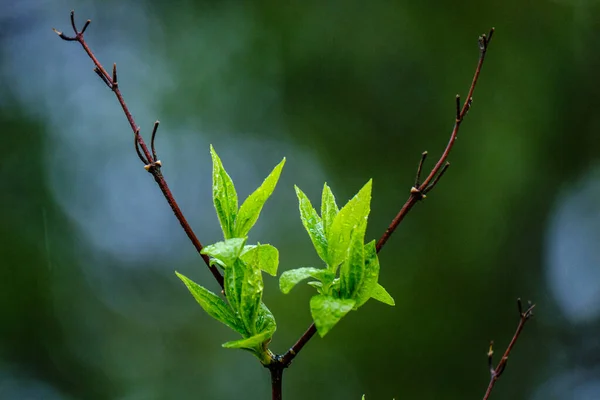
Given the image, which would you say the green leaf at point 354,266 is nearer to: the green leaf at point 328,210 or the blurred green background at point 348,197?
the green leaf at point 328,210

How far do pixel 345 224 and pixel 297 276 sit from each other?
64mm

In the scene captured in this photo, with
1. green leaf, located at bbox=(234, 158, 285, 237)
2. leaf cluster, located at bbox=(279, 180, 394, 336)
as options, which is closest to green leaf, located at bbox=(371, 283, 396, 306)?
leaf cluster, located at bbox=(279, 180, 394, 336)

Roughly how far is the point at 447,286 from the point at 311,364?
678 mm

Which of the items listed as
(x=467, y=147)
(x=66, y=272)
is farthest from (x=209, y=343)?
(x=467, y=147)

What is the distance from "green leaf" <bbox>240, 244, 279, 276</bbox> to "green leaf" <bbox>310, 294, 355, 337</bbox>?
0.05 metres

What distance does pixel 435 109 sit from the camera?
300cm

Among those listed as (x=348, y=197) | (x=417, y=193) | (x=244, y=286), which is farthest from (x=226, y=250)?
(x=348, y=197)

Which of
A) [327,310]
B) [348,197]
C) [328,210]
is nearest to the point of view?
[327,310]

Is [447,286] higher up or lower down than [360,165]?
lower down

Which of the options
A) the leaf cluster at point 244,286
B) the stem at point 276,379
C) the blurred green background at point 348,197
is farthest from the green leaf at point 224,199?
the blurred green background at point 348,197

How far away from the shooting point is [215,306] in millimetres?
418

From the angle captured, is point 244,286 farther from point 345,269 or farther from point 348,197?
point 348,197

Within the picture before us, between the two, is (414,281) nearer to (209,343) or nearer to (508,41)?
(209,343)

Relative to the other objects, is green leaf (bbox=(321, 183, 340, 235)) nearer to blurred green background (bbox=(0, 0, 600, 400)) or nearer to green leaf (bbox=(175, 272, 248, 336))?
green leaf (bbox=(175, 272, 248, 336))
